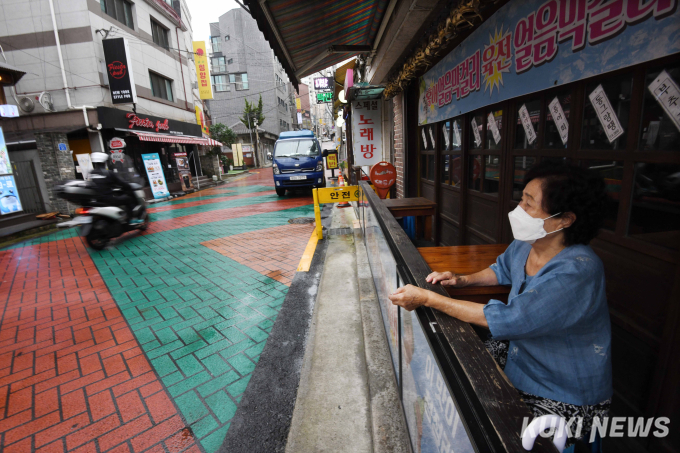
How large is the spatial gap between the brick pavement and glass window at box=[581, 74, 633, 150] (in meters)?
3.10

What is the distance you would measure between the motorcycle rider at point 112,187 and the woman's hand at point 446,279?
290 inches

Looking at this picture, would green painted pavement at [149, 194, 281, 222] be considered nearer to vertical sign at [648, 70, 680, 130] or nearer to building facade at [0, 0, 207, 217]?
building facade at [0, 0, 207, 217]

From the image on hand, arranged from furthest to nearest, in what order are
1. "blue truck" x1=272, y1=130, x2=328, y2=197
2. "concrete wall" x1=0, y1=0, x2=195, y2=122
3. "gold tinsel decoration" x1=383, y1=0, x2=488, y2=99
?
"concrete wall" x1=0, y1=0, x2=195, y2=122 < "blue truck" x1=272, y1=130, x2=328, y2=197 < "gold tinsel decoration" x1=383, y1=0, x2=488, y2=99

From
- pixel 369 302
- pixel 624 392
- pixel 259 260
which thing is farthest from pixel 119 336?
pixel 624 392

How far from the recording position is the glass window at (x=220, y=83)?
→ 43562 mm

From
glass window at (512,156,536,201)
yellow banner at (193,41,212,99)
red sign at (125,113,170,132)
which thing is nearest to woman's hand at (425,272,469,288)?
glass window at (512,156,536,201)

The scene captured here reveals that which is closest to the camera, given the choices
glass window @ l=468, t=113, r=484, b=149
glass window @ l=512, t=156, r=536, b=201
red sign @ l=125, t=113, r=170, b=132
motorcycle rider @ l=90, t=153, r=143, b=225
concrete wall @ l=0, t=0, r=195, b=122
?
glass window @ l=512, t=156, r=536, b=201

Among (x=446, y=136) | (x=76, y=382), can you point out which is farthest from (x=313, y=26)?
(x=76, y=382)

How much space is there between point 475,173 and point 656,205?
2.33 metres

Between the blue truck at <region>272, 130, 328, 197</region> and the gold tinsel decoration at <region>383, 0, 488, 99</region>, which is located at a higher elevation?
the gold tinsel decoration at <region>383, 0, 488, 99</region>

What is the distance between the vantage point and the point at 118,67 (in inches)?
486

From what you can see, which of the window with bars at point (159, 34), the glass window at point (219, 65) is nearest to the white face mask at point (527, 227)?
the window with bars at point (159, 34)

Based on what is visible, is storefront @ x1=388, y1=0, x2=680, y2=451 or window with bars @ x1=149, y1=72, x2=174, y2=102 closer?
storefront @ x1=388, y1=0, x2=680, y2=451

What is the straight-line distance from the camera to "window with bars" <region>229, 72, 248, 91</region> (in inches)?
1705
